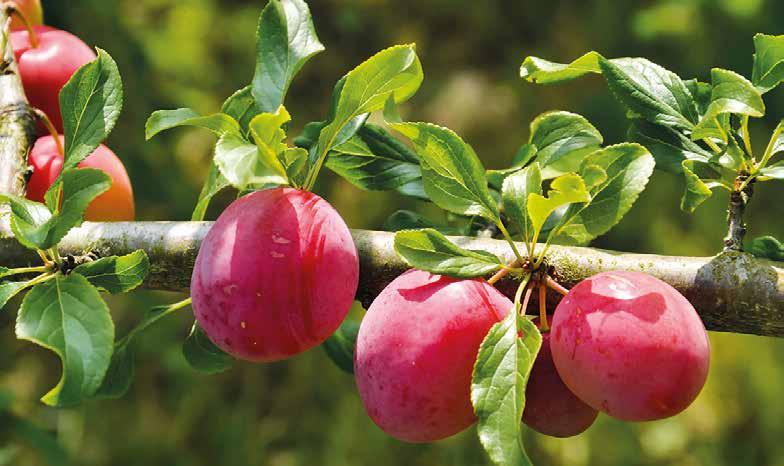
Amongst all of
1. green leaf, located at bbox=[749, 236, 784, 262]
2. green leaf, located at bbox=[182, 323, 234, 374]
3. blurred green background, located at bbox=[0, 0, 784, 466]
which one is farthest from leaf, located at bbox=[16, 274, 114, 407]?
blurred green background, located at bbox=[0, 0, 784, 466]

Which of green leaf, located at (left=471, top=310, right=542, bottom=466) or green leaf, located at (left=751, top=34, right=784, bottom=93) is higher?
green leaf, located at (left=751, top=34, right=784, bottom=93)

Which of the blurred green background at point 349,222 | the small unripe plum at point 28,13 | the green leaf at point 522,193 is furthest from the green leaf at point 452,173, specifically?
the blurred green background at point 349,222

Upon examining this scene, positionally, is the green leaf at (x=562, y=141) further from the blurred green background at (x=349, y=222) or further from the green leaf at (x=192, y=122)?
the blurred green background at (x=349, y=222)

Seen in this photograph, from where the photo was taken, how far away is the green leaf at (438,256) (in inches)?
17.3

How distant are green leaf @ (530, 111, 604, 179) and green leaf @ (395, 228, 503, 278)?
5.6 inches

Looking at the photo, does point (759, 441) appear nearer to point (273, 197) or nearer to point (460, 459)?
point (460, 459)

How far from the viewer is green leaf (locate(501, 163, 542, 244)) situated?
46 centimetres

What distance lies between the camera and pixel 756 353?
1.77 meters

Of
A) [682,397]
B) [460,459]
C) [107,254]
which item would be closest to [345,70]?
[460,459]

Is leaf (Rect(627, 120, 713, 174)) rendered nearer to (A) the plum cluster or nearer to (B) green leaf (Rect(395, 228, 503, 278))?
(B) green leaf (Rect(395, 228, 503, 278))

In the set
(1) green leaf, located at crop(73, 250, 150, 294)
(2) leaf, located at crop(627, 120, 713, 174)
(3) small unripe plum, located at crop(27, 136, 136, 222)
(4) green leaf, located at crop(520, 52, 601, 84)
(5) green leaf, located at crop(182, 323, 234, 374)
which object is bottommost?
(5) green leaf, located at crop(182, 323, 234, 374)

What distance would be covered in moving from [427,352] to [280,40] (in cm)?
21

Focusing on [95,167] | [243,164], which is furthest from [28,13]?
[243,164]

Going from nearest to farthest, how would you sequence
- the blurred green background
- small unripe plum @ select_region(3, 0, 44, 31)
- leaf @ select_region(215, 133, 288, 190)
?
leaf @ select_region(215, 133, 288, 190), small unripe plum @ select_region(3, 0, 44, 31), the blurred green background
